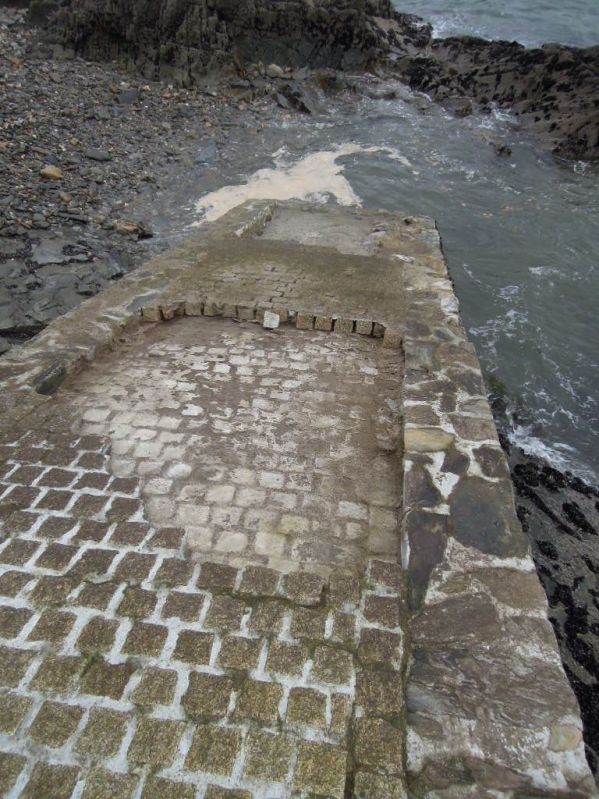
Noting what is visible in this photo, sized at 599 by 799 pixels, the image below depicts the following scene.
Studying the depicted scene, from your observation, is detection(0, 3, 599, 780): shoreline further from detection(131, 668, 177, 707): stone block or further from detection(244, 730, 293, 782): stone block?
detection(131, 668, 177, 707): stone block

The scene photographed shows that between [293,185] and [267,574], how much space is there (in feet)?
46.1

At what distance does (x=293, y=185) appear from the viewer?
1513 centimetres

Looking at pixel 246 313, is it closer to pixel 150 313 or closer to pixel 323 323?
pixel 323 323

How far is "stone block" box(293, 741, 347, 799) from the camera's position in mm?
2193

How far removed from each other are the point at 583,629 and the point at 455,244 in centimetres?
999

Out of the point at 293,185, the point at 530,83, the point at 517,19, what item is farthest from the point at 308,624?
the point at 517,19

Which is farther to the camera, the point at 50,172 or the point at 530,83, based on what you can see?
the point at 530,83

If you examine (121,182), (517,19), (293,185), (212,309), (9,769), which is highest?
(517,19)

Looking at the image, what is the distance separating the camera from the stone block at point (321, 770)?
86.4 inches

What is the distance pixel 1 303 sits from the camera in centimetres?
845

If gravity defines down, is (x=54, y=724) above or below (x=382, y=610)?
below

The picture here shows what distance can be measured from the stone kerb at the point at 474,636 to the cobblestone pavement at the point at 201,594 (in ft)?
0.56

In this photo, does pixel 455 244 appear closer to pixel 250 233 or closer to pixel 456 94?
pixel 250 233

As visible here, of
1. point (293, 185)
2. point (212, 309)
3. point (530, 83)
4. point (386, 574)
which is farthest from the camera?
point (530, 83)
